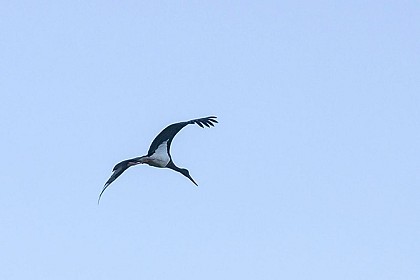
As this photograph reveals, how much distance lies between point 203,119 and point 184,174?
1148 cm

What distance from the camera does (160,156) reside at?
7206cm

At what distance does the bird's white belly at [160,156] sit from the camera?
71.9 metres

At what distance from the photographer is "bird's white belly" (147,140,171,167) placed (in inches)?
2830

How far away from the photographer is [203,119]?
67.9 m

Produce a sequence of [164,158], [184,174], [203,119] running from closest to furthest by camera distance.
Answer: [203,119] < [164,158] < [184,174]

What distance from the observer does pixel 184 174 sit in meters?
79.0

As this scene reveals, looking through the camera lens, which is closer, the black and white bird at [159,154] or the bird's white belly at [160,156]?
the black and white bird at [159,154]

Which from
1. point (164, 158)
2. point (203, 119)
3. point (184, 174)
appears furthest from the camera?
point (184, 174)

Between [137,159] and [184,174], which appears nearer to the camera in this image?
[137,159]

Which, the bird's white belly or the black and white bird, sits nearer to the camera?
the black and white bird

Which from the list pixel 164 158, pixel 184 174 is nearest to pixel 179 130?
pixel 164 158

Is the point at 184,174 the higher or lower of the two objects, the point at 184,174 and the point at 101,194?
the higher

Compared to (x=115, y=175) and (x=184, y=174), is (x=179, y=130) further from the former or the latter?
(x=184, y=174)

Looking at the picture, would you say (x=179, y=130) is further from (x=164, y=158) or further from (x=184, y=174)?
(x=184, y=174)
